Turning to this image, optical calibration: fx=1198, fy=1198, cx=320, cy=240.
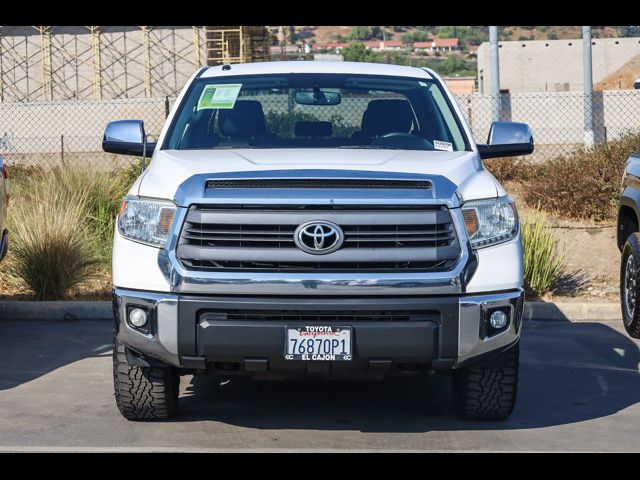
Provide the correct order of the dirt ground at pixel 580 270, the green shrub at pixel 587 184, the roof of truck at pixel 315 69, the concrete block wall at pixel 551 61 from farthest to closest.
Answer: the concrete block wall at pixel 551 61, the green shrub at pixel 587 184, the dirt ground at pixel 580 270, the roof of truck at pixel 315 69

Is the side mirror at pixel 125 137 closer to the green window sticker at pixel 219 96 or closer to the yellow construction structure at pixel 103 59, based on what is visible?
the green window sticker at pixel 219 96

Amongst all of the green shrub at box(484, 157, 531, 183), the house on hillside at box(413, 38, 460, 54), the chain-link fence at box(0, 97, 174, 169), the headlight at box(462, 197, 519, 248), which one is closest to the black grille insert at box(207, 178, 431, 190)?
the headlight at box(462, 197, 519, 248)

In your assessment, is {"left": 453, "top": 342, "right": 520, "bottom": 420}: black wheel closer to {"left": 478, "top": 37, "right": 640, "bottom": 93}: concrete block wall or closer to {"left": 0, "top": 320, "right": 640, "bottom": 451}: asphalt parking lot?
{"left": 0, "top": 320, "right": 640, "bottom": 451}: asphalt parking lot

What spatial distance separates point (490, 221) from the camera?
6.15 meters

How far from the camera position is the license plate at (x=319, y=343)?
19.2ft

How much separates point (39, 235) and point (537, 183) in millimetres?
7337

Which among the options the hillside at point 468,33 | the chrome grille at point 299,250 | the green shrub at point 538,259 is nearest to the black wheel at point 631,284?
the green shrub at point 538,259

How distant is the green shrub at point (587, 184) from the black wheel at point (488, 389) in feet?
28.0

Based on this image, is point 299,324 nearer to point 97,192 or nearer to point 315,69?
point 315,69

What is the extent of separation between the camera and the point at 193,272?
5.89m

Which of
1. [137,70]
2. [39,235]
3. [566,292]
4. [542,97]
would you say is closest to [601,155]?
[566,292]

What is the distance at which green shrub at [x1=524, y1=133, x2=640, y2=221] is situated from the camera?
580 inches

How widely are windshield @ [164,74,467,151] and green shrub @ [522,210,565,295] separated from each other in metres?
3.60
